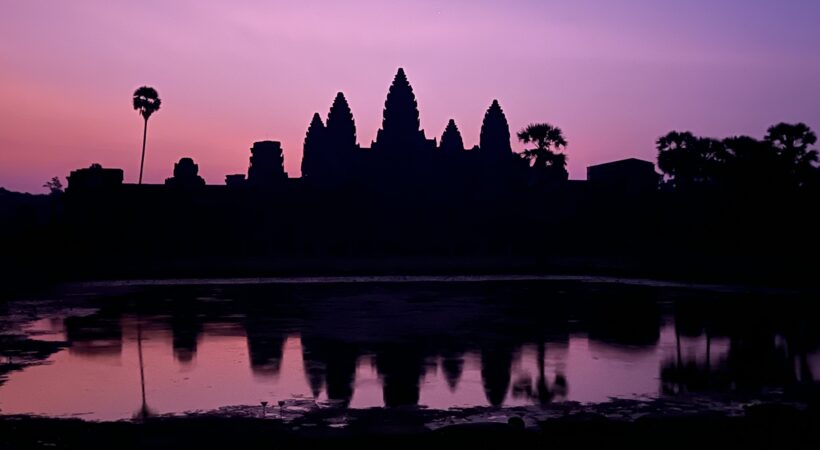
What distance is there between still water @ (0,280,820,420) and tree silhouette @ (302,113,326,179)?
66544 millimetres

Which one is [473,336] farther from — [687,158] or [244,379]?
[687,158]

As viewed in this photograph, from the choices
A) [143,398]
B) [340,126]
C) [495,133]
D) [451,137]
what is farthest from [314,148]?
[143,398]

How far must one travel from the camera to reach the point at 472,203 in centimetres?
6006

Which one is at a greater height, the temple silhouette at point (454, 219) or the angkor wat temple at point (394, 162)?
the angkor wat temple at point (394, 162)

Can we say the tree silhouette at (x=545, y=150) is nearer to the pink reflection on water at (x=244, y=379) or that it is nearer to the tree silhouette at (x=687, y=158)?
the tree silhouette at (x=687, y=158)

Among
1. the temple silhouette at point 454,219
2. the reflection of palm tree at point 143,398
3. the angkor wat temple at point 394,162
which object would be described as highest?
the angkor wat temple at point 394,162

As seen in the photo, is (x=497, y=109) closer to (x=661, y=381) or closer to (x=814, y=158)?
(x=814, y=158)

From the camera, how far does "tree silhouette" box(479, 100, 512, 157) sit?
8994 centimetres

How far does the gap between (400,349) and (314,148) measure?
8053cm

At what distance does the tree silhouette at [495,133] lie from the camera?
89.9 metres

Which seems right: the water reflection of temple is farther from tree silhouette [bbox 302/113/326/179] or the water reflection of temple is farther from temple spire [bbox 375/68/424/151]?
tree silhouette [bbox 302/113/326/179]

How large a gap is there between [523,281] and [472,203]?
2551 centimetres

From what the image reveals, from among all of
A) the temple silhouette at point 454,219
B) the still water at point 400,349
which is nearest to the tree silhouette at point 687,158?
the temple silhouette at point 454,219

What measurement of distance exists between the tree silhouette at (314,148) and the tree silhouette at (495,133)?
16.6m
